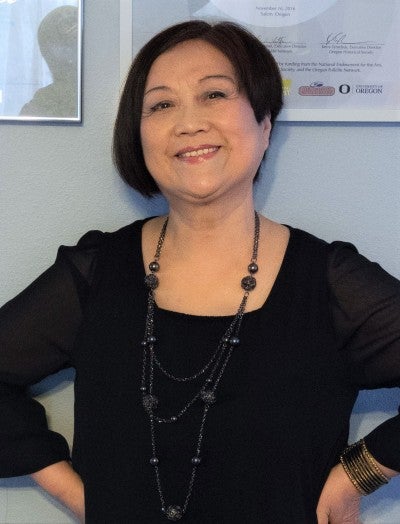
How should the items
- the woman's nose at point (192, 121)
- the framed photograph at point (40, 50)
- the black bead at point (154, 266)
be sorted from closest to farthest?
the woman's nose at point (192, 121) → the black bead at point (154, 266) → the framed photograph at point (40, 50)

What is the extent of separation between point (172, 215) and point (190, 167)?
0.14m

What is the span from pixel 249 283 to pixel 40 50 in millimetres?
584

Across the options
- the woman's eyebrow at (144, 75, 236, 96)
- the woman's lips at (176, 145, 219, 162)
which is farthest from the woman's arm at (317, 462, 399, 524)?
the woman's eyebrow at (144, 75, 236, 96)

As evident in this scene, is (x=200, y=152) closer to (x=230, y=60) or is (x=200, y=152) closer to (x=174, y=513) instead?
(x=230, y=60)

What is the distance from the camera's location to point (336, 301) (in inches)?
47.2

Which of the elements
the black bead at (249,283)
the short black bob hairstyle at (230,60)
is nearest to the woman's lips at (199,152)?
the short black bob hairstyle at (230,60)

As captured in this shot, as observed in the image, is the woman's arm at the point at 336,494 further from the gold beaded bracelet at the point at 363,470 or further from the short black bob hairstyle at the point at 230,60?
the short black bob hairstyle at the point at 230,60

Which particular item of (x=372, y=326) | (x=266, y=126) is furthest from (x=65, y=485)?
(x=266, y=126)

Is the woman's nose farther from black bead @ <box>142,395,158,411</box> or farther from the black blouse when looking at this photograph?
black bead @ <box>142,395,158,411</box>

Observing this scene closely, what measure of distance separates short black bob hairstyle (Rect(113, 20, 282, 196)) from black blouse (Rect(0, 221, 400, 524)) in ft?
0.65

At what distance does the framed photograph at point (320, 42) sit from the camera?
1.38 m

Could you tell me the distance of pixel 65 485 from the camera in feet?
4.21

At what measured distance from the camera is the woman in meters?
1.16

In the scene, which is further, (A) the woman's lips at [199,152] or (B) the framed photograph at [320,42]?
(B) the framed photograph at [320,42]
